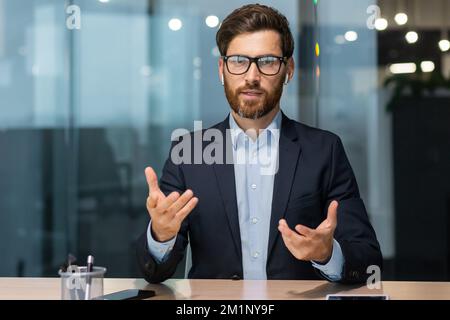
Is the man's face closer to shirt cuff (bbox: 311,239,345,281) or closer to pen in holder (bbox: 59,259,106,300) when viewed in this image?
shirt cuff (bbox: 311,239,345,281)

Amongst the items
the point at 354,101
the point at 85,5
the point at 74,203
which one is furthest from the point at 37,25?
the point at 354,101

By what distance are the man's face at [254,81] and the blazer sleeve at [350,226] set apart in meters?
0.26

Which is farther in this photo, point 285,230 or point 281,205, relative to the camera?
point 281,205

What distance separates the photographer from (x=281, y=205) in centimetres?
207

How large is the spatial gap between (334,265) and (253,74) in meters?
0.65

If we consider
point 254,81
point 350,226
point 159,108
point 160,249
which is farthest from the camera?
point 159,108

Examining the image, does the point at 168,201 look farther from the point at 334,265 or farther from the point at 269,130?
the point at 269,130

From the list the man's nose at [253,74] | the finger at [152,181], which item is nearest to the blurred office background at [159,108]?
the man's nose at [253,74]

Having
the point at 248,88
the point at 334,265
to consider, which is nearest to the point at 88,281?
the point at 334,265

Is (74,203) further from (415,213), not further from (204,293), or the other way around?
(204,293)

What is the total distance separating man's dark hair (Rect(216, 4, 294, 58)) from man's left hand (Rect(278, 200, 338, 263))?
0.74 m

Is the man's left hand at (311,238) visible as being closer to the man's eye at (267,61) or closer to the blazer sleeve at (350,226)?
the blazer sleeve at (350,226)

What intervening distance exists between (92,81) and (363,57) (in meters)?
1.59
